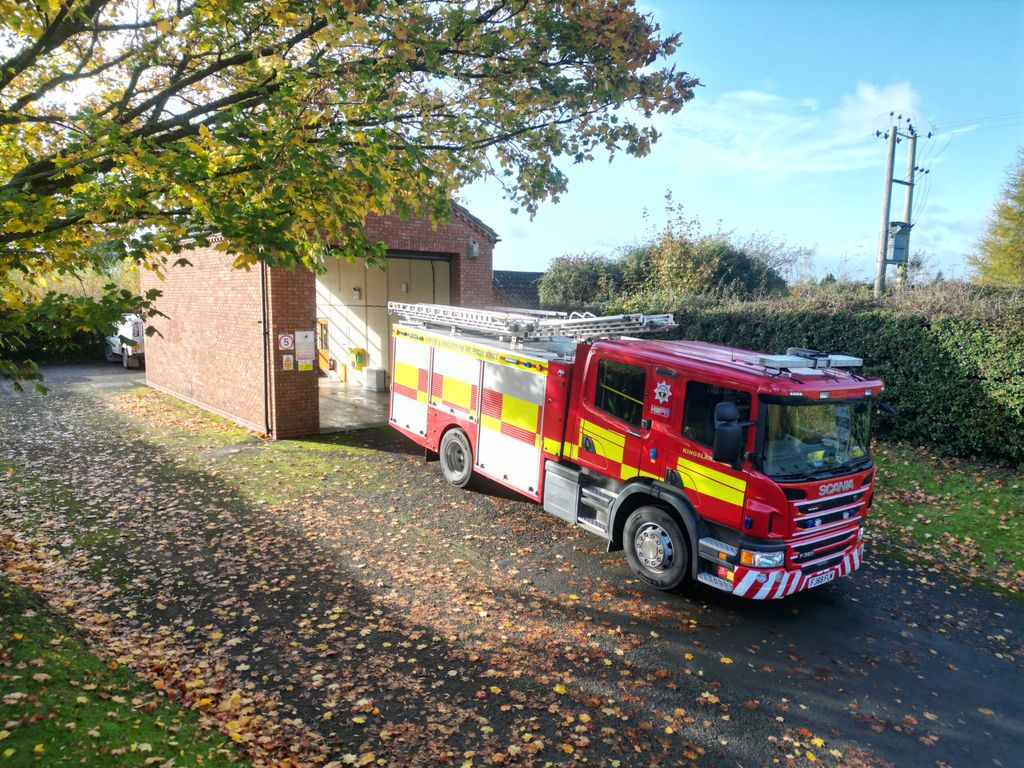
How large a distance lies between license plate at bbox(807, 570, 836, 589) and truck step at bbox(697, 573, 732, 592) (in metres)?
0.85

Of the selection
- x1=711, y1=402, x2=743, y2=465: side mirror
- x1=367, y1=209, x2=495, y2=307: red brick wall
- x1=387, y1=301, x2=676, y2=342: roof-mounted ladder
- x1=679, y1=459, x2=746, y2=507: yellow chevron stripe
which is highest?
x1=367, y1=209, x2=495, y2=307: red brick wall

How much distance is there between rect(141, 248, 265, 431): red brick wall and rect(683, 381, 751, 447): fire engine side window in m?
10.5

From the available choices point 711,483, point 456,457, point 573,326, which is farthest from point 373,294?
point 711,483

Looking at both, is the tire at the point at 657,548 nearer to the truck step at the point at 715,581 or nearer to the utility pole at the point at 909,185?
the truck step at the point at 715,581

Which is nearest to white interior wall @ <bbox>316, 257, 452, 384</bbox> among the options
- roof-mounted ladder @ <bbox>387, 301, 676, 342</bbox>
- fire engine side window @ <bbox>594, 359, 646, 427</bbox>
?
roof-mounted ladder @ <bbox>387, 301, 676, 342</bbox>

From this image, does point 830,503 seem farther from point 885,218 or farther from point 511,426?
point 885,218

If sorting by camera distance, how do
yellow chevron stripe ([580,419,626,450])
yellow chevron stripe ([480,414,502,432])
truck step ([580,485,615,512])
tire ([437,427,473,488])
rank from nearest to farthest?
1. yellow chevron stripe ([580,419,626,450])
2. truck step ([580,485,615,512])
3. yellow chevron stripe ([480,414,502,432])
4. tire ([437,427,473,488])

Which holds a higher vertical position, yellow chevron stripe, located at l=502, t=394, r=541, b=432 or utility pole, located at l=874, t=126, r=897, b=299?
utility pole, located at l=874, t=126, r=897, b=299

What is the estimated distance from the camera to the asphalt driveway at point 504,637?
4820 millimetres

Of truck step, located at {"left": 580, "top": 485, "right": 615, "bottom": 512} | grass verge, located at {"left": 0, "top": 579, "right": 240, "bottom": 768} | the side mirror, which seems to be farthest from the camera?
truck step, located at {"left": 580, "top": 485, "right": 615, "bottom": 512}

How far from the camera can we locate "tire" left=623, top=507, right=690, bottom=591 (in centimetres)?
689

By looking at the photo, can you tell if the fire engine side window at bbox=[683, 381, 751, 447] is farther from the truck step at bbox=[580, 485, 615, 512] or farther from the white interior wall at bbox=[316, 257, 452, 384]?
the white interior wall at bbox=[316, 257, 452, 384]

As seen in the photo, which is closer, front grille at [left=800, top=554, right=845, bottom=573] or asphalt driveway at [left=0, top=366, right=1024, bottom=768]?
asphalt driveway at [left=0, top=366, right=1024, bottom=768]

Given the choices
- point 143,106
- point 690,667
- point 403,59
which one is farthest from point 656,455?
point 143,106
